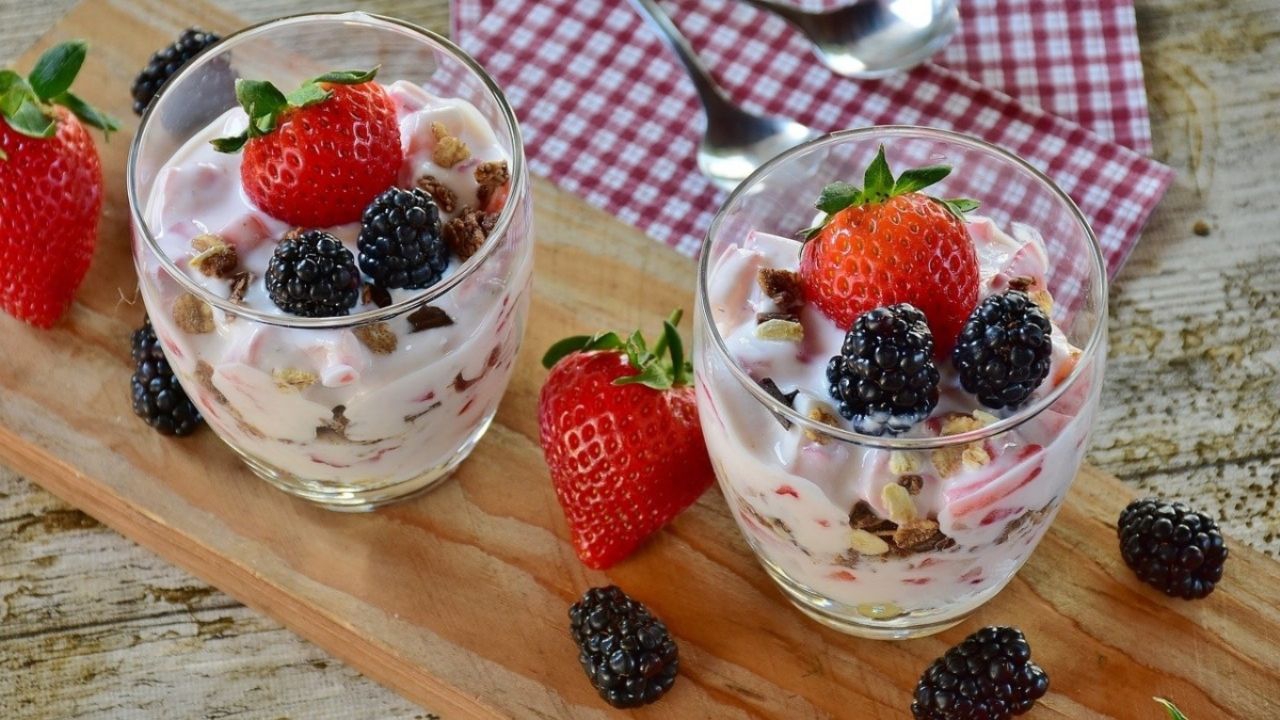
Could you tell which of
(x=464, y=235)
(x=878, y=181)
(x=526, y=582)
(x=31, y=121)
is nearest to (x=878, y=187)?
(x=878, y=181)

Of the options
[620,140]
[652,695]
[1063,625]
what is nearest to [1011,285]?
[1063,625]

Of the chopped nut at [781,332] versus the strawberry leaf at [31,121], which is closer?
the chopped nut at [781,332]

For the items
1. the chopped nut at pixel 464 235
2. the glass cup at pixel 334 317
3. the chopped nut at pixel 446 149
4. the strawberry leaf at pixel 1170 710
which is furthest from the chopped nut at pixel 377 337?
the strawberry leaf at pixel 1170 710

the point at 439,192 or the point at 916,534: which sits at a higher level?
the point at 439,192

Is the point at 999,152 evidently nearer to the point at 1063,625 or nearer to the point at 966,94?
the point at 1063,625

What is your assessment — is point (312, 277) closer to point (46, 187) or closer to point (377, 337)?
point (377, 337)

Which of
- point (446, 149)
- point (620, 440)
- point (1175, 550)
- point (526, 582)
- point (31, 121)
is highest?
point (446, 149)

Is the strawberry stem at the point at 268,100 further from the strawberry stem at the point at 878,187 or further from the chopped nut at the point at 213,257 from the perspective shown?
the strawberry stem at the point at 878,187
